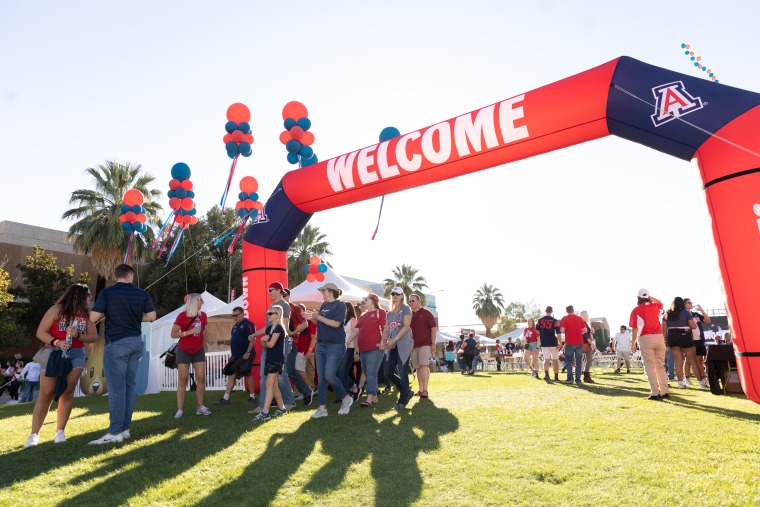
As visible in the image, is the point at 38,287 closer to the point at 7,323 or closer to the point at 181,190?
the point at 7,323

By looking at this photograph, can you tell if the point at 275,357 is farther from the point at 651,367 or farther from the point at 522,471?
the point at 651,367

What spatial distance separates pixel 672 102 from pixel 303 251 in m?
29.0

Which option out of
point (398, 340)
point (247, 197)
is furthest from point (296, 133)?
point (398, 340)

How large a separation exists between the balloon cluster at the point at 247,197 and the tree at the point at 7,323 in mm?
15662

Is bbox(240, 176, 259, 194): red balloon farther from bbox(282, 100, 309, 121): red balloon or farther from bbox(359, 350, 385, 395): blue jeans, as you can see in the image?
bbox(359, 350, 385, 395): blue jeans

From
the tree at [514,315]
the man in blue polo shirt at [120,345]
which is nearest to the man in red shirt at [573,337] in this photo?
the man in blue polo shirt at [120,345]

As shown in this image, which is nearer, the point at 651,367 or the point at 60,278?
the point at 651,367

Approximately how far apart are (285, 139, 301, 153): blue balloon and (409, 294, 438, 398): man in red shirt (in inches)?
163

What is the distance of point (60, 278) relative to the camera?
27719mm

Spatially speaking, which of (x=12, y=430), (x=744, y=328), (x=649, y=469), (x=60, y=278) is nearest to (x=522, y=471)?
(x=649, y=469)

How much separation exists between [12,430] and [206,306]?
1137cm

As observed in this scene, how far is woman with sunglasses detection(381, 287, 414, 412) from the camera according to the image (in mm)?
7199

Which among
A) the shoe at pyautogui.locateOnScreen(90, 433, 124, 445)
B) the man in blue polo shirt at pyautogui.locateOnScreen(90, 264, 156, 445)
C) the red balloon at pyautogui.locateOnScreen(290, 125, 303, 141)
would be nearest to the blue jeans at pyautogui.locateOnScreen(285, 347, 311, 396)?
the man in blue polo shirt at pyautogui.locateOnScreen(90, 264, 156, 445)

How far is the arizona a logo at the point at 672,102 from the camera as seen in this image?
5735 mm
